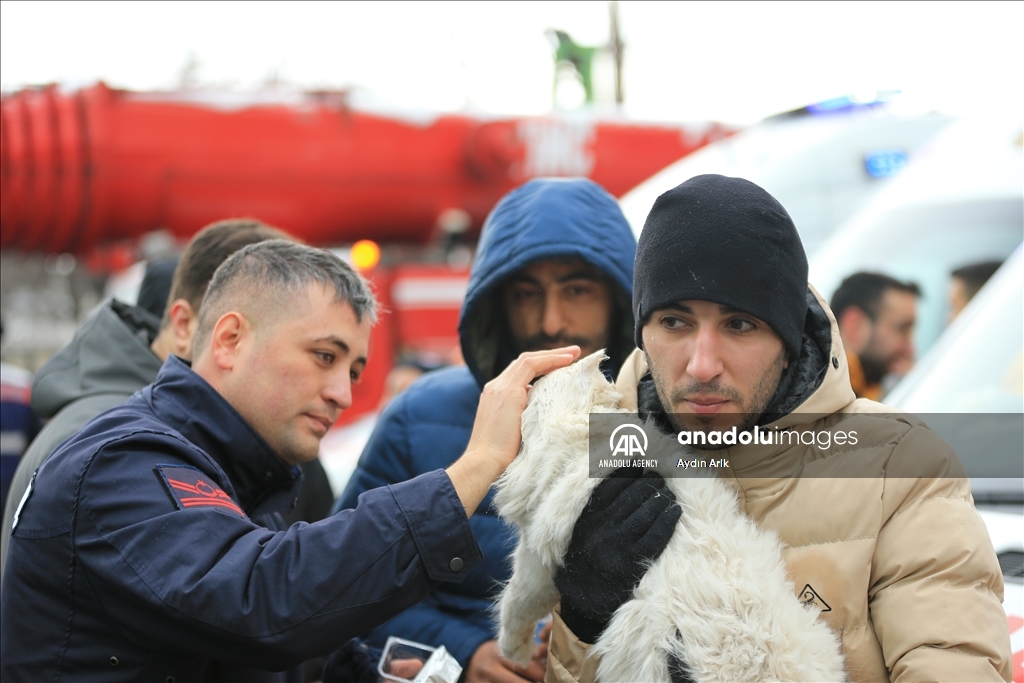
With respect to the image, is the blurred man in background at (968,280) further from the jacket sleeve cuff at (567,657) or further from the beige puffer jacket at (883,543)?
the jacket sleeve cuff at (567,657)

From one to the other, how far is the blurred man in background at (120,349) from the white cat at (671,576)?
137cm

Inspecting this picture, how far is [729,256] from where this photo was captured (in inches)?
77.9

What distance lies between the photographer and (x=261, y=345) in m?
2.31

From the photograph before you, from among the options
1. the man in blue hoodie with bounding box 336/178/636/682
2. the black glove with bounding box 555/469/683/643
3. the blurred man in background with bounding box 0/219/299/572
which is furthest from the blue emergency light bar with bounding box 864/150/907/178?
the black glove with bounding box 555/469/683/643

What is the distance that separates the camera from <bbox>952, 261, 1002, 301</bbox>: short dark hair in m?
4.48

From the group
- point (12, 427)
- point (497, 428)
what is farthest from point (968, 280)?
point (12, 427)

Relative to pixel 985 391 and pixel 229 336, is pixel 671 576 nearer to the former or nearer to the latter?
pixel 229 336

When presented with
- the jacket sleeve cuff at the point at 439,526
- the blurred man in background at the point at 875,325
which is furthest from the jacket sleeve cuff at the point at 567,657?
the blurred man in background at the point at 875,325

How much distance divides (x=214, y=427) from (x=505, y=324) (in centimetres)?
104

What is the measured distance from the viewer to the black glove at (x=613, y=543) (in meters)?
1.83

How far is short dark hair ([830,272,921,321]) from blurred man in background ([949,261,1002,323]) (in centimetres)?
26

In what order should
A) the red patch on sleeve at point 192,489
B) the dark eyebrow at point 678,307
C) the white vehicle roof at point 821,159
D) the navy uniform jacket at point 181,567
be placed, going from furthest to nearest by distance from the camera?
1. the white vehicle roof at point 821,159
2. the dark eyebrow at point 678,307
3. the red patch on sleeve at point 192,489
4. the navy uniform jacket at point 181,567

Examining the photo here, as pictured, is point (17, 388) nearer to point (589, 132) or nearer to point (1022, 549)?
point (1022, 549)

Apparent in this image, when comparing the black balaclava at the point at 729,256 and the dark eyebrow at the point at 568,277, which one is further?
the dark eyebrow at the point at 568,277
